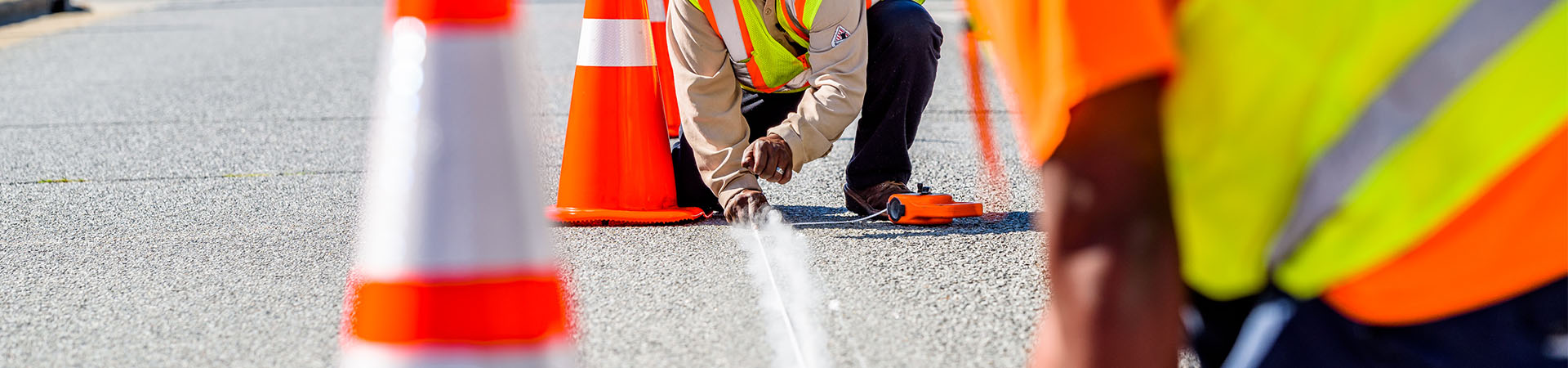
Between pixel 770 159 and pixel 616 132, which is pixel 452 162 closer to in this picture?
pixel 770 159

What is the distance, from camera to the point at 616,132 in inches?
154

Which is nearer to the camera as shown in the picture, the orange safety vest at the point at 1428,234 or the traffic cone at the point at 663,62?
the orange safety vest at the point at 1428,234

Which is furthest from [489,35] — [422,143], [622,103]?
[622,103]

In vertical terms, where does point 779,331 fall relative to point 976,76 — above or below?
below

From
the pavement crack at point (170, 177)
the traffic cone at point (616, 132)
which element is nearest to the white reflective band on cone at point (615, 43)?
the traffic cone at point (616, 132)

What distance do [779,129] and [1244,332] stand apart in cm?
224

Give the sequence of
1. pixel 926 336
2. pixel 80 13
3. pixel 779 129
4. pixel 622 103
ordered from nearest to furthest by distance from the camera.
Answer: pixel 926 336 < pixel 779 129 < pixel 622 103 < pixel 80 13

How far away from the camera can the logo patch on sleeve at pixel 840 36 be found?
3529 millimetres

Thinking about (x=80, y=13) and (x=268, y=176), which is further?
(x=80, y=13)

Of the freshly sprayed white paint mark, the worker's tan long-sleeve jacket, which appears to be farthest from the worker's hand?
the freshly sprayed white paint mark

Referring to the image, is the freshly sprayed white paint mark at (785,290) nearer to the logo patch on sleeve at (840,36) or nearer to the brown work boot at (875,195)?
the brown work boot at (875,195)

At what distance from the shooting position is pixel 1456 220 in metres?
1.32

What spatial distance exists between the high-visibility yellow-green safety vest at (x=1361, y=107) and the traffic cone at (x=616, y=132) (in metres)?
2.64

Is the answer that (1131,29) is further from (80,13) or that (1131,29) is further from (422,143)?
(80,13)
